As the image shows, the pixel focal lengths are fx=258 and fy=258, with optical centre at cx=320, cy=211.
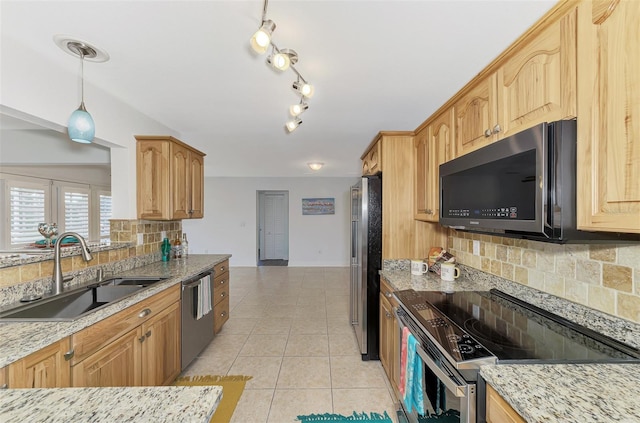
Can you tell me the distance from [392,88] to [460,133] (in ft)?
2.17

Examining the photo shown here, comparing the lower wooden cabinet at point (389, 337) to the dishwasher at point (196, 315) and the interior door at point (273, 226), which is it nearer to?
the dishwasher at point (196, 315)

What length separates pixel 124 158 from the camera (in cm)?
245

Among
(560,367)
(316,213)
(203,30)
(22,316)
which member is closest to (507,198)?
(560,367)

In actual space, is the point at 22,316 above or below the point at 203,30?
below

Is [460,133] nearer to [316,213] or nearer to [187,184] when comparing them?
[187,184]

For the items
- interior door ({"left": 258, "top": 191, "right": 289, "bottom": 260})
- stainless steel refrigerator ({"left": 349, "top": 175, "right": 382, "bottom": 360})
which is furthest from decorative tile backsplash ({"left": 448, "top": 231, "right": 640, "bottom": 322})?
interior door ({"left": 258, "top": 191, "right": 289, "bottom": 260})

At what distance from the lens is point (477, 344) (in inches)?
41.5

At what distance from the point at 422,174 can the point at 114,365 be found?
2.48 metres

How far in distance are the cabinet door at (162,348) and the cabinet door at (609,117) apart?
2359 millimetres

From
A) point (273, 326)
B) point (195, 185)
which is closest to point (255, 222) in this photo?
point (195, 185)

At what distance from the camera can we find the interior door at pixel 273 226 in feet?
23.9

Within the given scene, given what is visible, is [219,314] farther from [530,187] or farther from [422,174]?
[530,187]

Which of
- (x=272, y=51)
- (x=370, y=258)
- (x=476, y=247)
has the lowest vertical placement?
(x=370, y=258)

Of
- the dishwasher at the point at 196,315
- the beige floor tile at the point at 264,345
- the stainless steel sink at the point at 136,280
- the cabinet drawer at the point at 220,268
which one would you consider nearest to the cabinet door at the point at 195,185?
the cabinet drawer at the point at 220,268
